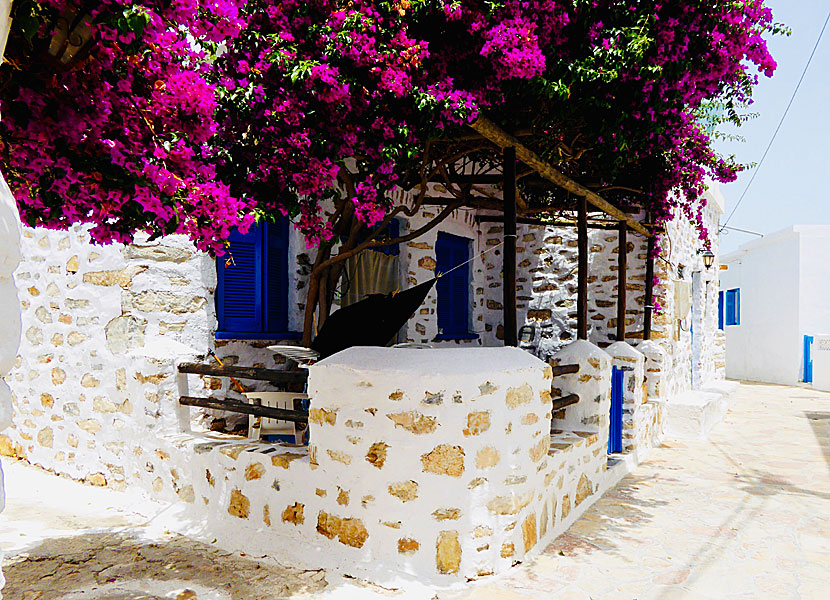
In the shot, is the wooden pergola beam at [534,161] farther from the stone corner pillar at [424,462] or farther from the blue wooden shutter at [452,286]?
the blue wooden shutter at [452,286]

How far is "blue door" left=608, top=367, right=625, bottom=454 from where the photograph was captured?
5246 mm

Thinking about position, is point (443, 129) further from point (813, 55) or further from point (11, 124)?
point (813, 55)

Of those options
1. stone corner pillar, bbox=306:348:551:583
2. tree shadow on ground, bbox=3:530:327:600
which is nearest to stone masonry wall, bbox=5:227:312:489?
tree shadow on ground, bbox=3:530:327:600

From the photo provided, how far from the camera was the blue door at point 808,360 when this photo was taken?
593 inches

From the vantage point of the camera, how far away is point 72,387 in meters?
4.64

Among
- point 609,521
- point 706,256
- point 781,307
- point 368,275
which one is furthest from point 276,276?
point 781,307

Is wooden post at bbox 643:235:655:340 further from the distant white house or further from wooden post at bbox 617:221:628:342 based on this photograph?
the distant white house

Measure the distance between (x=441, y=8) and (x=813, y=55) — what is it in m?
10.5

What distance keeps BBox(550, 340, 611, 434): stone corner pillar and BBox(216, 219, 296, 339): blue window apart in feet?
7.59

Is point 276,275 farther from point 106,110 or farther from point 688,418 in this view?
point 688,418

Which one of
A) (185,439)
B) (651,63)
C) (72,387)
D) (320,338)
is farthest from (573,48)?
(72,387)

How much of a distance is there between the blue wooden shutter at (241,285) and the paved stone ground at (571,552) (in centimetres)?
148

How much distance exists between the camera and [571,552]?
3.56 meters

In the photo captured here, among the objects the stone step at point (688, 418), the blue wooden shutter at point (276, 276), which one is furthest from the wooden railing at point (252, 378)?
the stone step at point (688, 418)
